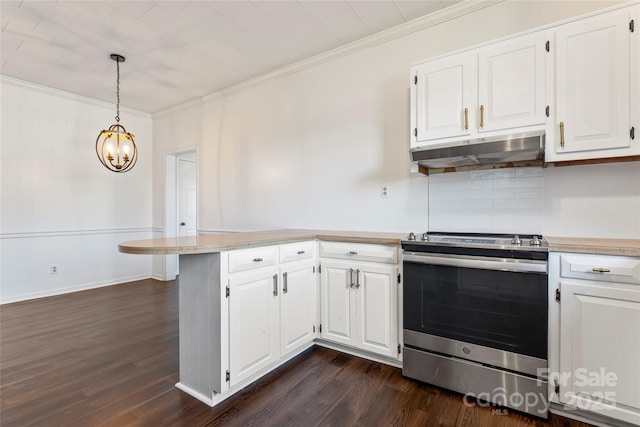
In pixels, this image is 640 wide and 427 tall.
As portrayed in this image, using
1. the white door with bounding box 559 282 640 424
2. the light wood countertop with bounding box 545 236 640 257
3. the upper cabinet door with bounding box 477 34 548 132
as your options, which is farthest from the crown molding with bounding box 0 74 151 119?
the white door with bounding box 559 282 640 424

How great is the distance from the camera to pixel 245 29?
2.76 m

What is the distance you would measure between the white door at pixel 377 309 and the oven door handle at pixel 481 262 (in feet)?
0.72

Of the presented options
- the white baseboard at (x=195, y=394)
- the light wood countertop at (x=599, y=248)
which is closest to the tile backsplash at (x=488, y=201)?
the light wood countertop at (x=599, y=248)

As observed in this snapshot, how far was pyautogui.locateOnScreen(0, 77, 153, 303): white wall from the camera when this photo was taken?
382cm

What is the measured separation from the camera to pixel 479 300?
72.0 inches

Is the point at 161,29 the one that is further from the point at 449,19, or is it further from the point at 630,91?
the point at 630,91

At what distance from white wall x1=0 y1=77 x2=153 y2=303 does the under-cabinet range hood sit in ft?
15.4

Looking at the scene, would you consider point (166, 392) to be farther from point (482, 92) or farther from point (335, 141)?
point (482, 92)

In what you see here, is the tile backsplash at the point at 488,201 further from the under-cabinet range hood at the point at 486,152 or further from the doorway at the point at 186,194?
the doorway at the point at 186,194

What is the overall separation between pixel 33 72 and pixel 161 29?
214 centimetres

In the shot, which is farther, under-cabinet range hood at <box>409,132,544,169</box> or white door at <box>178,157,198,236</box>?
white door at <box>178,157,198,236</box>

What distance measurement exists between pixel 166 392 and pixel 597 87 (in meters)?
3.15

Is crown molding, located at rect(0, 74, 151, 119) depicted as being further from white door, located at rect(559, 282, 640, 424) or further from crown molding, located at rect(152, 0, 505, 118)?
white door, located at rect(559, 282, 640, 424)

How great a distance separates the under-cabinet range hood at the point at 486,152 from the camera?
6.00 feet
